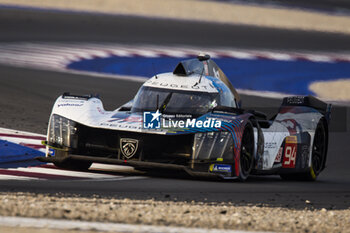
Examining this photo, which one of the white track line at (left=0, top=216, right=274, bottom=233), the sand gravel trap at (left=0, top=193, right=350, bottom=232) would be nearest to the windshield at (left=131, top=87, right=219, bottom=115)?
the sand gravel trap at (left=0, top=193, right=350, bottom=232)

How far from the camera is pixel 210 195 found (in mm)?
8766

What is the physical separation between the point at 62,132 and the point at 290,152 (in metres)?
3.24

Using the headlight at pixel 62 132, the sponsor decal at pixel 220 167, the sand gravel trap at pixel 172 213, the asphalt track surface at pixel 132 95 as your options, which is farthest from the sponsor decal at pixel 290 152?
the sand gravel trap at pixel 172 213

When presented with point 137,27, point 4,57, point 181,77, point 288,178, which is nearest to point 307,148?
point 288,178

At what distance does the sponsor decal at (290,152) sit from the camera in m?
11.4

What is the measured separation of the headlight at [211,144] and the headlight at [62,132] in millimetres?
1540

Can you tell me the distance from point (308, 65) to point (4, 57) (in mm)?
9179

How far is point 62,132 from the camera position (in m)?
10.2

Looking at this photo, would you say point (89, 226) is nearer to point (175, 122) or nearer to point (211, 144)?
point (211, 144)

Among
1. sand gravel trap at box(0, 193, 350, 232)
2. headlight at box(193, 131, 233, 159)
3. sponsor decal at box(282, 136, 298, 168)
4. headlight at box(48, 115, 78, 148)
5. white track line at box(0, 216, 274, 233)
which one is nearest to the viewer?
white track line at box(0, 216, 274, 233)

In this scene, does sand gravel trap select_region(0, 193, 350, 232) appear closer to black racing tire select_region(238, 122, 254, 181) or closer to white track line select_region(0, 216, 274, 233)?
white track line select_region(0, 216, 274, 233)

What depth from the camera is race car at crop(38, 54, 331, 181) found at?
32.2ft

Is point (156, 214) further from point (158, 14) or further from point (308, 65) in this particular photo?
point (158, 14)

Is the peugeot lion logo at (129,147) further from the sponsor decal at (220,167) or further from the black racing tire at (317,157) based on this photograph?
the black racing tire at (317,157)
